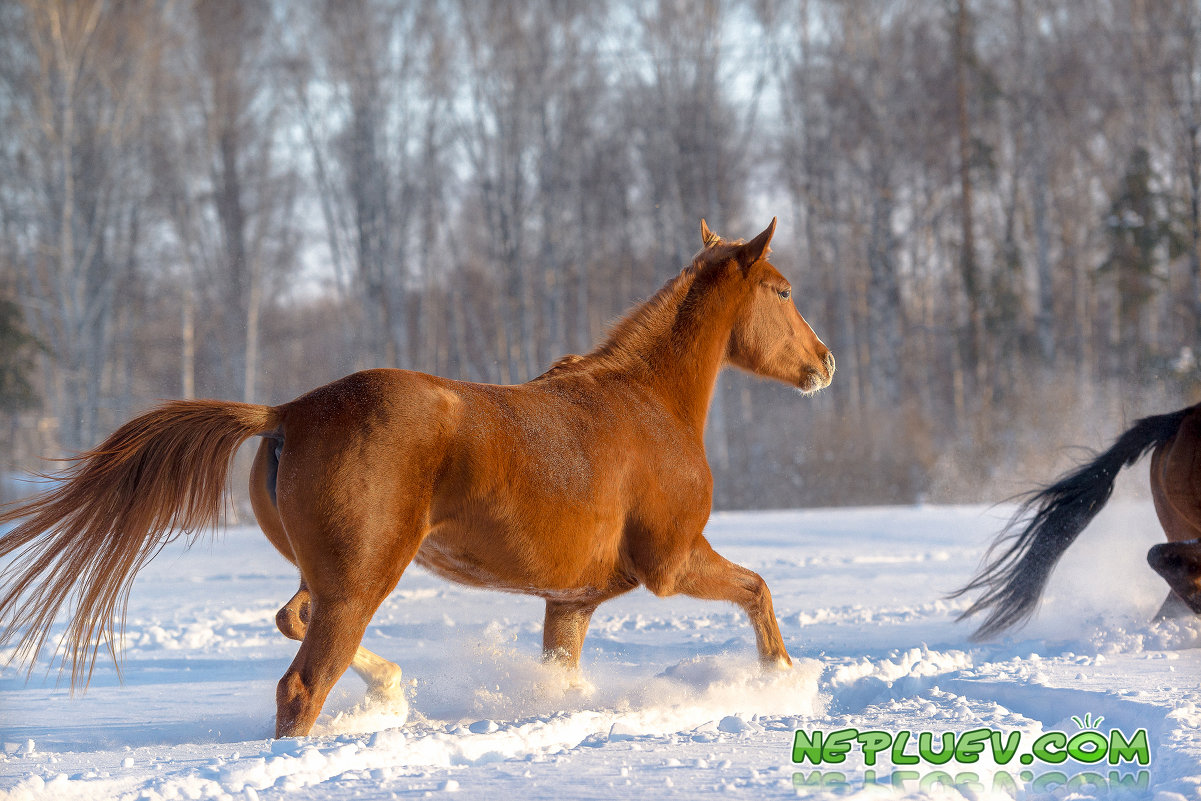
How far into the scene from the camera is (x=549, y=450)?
331 cm

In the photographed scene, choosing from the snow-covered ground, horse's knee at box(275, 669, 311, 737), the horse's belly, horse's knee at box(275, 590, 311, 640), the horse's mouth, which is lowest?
the snow-covered ground

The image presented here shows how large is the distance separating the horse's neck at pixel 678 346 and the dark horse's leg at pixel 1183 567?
2531 mm

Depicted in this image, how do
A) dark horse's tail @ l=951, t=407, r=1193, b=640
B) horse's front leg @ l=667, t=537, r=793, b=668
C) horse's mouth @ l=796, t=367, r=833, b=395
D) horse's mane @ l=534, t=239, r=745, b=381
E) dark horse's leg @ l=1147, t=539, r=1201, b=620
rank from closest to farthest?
horse's front leg @ l=667, t=537, r=793, b=668, horse's mane @ l=534, t=239, r=745, b=381, horse's mouth @ l=796, t=367, r=833, b=395, dark horse's leg @ l=1147, t=539, r=1201, b=620, dark horse's tail @ l=951, t=407, r=1193, b=640

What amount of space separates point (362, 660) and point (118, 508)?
1.01m

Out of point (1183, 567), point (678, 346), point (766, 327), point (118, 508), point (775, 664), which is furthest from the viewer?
point (1183, 567)

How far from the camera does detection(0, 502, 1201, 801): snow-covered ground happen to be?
2.54 meters

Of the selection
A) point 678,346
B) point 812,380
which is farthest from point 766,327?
point 678,346

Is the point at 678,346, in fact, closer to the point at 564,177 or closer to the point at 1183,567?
the point at 1183,567

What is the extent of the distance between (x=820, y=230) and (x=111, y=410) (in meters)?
17.2

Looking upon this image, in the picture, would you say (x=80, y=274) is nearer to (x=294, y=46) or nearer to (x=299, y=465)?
(x=294, y=46)

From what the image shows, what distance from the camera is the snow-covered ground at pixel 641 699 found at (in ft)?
8.32

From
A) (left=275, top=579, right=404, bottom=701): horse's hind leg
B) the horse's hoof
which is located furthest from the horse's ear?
(left=275, top=579, right=404, bottom=701): horse's hind leg

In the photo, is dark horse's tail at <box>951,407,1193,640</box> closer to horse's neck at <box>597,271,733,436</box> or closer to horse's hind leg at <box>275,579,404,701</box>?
horse's neck at <box>597,271,733,436</box>

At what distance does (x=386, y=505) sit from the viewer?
299 centimetres
